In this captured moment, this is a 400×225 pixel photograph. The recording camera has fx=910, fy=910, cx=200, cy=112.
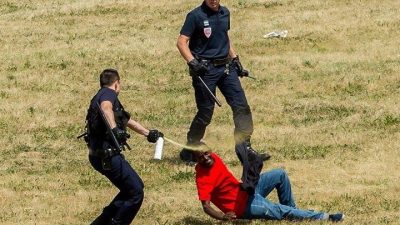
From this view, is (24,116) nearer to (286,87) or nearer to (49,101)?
(49,101)

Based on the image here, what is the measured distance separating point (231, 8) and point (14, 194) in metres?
17.4

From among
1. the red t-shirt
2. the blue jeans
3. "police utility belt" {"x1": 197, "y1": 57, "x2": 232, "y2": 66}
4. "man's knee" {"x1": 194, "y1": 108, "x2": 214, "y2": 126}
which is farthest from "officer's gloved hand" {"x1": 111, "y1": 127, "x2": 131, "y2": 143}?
"man's knee" {"x1": 194, "y1": 108, "x2": 214, "y2": 126}

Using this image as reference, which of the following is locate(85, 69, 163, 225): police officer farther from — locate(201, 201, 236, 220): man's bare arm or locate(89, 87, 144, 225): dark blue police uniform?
locate(201, 201, 236, 220): man's bare arm

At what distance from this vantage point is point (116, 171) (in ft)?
36.0

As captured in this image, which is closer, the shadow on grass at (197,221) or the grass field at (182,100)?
the shadow on grass at (197,221)

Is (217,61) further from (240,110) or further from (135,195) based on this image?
(135,195)

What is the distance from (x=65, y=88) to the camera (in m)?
22.0

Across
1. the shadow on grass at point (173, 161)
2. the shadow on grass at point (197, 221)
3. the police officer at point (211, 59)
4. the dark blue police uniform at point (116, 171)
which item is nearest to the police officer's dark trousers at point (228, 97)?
the police officer at point (211, 59)

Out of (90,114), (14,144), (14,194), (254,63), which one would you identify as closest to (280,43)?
(254,63)

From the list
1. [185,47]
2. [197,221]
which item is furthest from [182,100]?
[197,221]

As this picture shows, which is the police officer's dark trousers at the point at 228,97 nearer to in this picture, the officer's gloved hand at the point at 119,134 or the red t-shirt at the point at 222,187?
the red t-shirt at the point at 222,187

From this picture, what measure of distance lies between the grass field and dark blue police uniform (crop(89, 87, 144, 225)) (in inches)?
53.2

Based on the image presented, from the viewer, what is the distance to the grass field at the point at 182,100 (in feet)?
44.5

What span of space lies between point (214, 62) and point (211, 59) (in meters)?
0.07
